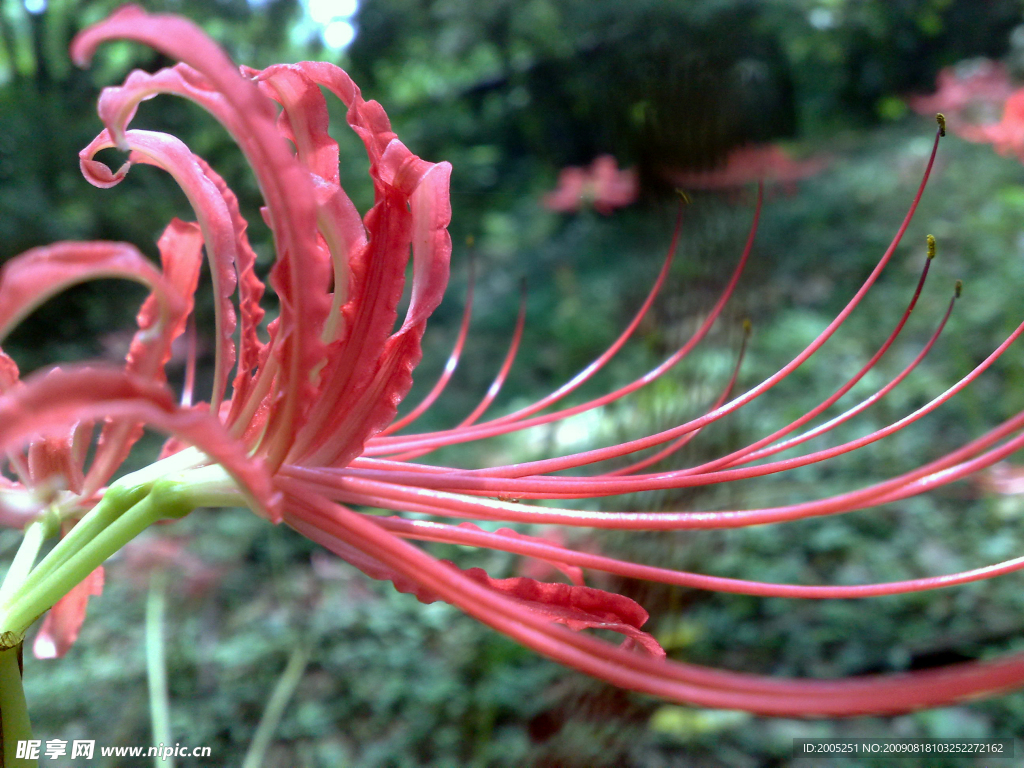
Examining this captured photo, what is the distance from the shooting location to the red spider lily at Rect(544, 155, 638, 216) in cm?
451

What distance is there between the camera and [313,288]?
49 cm

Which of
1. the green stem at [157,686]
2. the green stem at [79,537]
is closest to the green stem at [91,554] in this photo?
the green stem at [79,537]

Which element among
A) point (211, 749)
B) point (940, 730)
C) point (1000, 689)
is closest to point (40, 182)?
point (211, 749)

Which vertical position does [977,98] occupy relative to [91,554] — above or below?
above

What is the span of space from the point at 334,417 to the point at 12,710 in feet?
1.06

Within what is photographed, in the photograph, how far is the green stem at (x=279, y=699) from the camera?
1572mm

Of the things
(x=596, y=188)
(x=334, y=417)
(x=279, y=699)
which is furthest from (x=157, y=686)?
(x=596, y=188)

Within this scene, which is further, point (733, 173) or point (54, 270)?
point (733, 173)

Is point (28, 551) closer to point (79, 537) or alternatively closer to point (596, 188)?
point (79, 537)

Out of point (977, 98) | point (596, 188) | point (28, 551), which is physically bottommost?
point (28, 551)

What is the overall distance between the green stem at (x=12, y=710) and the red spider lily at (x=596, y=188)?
4.21m

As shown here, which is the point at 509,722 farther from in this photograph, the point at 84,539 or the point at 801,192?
the point at 801,192

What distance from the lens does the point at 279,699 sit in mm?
1719

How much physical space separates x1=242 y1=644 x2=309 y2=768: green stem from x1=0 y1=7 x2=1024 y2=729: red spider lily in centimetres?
115
